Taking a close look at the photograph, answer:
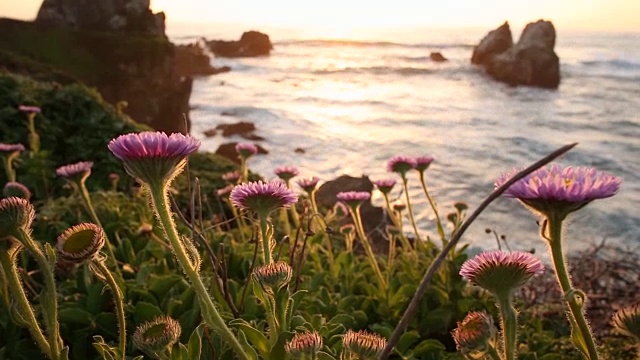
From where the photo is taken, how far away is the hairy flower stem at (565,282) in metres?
1.36

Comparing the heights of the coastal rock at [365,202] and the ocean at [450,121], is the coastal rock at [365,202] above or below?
above

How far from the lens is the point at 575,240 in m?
9.88

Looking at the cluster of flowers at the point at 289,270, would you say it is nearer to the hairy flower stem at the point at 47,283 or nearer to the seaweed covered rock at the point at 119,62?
the hairy flower stem at the point at 47,283

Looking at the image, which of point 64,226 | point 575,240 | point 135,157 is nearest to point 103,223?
point 64,226

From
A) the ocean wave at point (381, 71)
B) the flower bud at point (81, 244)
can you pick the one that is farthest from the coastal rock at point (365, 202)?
the ocean wave at point (381, 71)

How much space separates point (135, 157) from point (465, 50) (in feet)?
183

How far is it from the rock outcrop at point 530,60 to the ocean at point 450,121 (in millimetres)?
1036

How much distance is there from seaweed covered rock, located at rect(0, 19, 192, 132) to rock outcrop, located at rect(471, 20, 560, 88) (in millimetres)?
22749

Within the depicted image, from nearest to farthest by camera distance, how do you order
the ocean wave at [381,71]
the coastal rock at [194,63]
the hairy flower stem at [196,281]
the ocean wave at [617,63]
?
the hairy flower stem at [196,281] → the ocean wave at [617,63] → the ocean wave at [381,71] → the coastal rock at [194,63]

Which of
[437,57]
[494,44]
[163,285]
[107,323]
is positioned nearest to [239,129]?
[163,285]

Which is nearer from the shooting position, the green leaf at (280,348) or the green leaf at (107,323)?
the green leaf at (280,348)

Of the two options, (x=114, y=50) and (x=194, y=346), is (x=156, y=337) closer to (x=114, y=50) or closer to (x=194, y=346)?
(x=194, y=346)

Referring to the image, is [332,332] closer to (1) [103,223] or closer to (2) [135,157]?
(2) [135,157]

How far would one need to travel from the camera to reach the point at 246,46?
60312 millimetres
